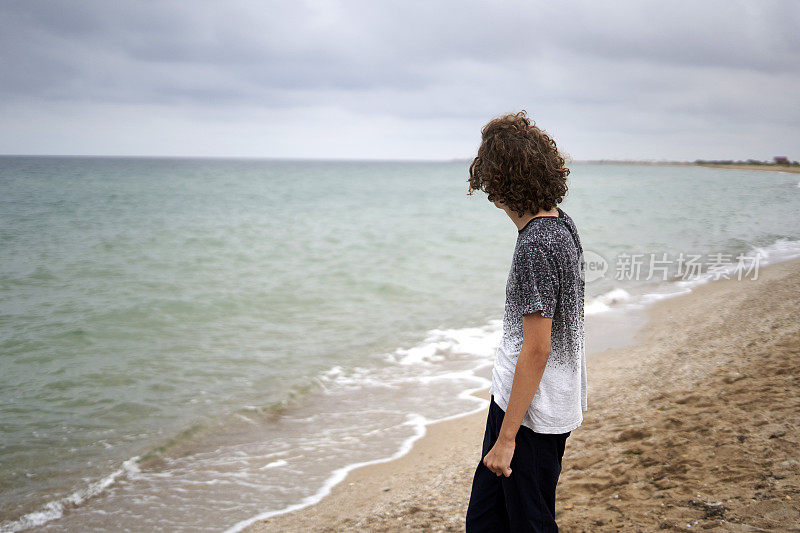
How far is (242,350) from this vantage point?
8.37m

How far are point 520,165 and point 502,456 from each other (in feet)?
3.03

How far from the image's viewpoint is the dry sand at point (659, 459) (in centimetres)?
293

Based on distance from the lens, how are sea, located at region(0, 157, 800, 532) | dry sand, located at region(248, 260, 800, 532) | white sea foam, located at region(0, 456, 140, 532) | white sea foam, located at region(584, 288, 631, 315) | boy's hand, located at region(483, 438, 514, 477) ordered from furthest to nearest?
white sea foam, located at region(584, 288, 631, 315)
sea, located at region(0, 157, 800, 532)
white sea foam, located at region(0, 456, 140, 532)
dry sand, located at region(248, 260, 800, 532)
boy's hand, located at region(483, 438, 514, 477)

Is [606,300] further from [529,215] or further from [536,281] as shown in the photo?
[536,281]

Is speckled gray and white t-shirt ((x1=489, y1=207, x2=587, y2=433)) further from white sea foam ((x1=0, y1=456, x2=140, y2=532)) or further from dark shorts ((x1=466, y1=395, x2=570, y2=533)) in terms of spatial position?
white sea foam ((x1=0, y1=456, x2=140, y2=532))

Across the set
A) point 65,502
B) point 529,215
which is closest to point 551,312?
point 529,215

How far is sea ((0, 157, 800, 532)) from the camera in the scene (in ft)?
15.2

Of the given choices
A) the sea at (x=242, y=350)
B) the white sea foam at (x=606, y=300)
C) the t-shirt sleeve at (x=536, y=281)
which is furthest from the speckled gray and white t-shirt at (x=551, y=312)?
the white sea foam at (x=606, y=300)

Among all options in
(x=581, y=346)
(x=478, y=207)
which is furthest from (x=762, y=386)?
(x=478, y=207)

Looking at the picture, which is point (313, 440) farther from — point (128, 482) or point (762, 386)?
point (762, 386)

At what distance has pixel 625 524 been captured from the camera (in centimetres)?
290

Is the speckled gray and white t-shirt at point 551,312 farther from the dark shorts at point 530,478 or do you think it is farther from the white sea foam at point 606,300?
the white sea foam at point 606,300

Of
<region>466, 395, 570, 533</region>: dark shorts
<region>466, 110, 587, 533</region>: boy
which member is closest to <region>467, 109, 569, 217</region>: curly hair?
<region>466, 110, 587, 533</region>: boy

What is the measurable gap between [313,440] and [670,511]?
3.31 m
